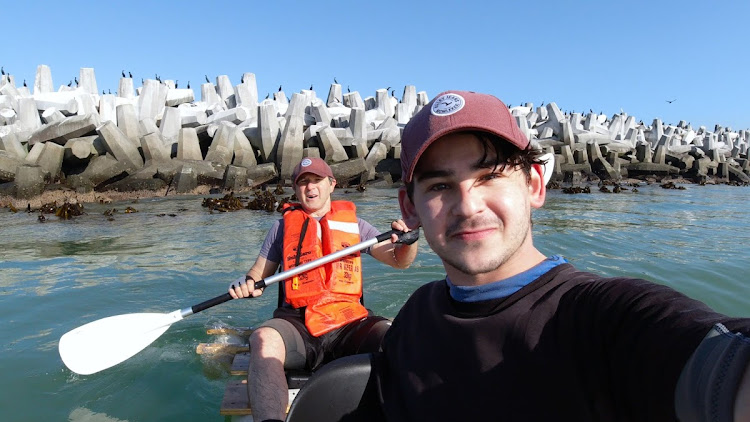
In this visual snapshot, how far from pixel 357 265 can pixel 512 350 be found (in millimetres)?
2540

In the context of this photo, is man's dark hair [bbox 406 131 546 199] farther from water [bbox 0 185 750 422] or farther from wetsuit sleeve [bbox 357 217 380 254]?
water [bbox 0 185 750 422]

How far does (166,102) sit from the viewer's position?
2156 cm

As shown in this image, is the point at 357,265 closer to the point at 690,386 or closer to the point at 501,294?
the point at 501,294

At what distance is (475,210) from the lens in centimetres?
137

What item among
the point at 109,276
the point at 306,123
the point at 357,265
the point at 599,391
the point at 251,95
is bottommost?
the point at 109,276

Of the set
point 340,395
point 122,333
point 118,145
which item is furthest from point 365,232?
point 118,145

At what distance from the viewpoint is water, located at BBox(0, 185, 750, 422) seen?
143 inches

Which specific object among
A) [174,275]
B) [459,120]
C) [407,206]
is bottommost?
[174,275]

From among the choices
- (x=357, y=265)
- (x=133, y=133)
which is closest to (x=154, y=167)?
(x=133, y=133)

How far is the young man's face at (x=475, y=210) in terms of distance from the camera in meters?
1.37

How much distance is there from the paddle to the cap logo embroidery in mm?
2245

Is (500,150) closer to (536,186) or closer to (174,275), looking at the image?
(536,186)

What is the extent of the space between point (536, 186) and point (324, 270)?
7.76 feet

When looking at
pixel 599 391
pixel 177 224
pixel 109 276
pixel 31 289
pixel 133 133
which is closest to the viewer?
pixel 599 391
